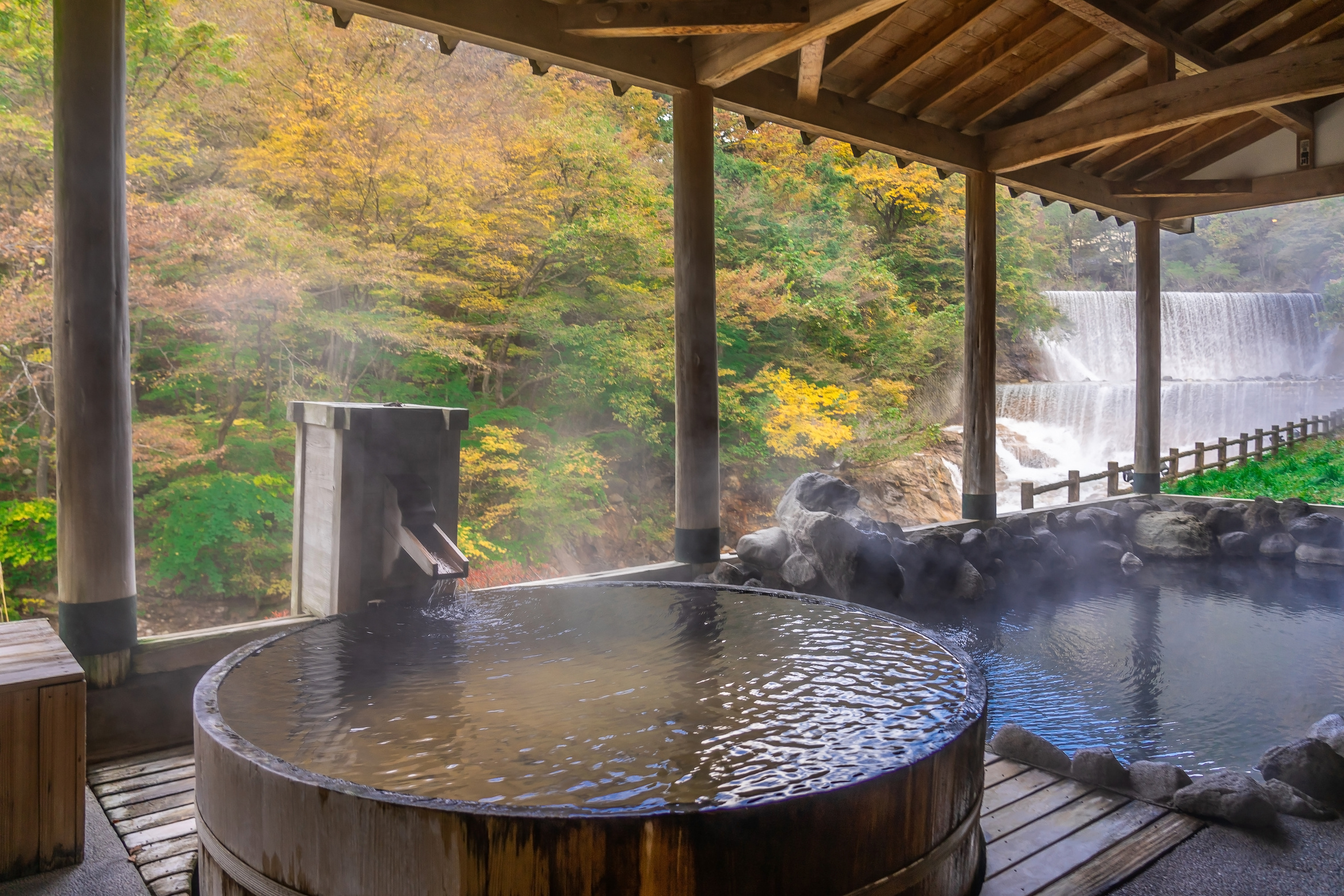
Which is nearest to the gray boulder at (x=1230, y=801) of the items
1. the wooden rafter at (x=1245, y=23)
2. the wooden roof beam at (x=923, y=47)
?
the wooden roof beam at (x=923, y=47)

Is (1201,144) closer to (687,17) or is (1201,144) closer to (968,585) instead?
(968,585)

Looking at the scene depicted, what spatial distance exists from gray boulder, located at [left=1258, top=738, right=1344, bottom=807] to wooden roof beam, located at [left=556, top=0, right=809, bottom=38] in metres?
3.17

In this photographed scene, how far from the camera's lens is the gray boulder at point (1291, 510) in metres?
6.53

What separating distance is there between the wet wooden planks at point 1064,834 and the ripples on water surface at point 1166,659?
0.69 m

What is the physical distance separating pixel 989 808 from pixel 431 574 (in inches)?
71.7

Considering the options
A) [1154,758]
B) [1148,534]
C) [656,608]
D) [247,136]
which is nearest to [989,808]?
[1154,758]

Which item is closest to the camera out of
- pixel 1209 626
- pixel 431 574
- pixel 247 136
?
pixel 431 574

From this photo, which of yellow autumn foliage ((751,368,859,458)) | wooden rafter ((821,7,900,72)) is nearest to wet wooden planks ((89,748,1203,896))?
wooden rafter ((821,7,900,72))

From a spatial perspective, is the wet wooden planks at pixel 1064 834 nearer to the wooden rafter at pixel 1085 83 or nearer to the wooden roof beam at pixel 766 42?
the wooden roof beam at pixel 766 42

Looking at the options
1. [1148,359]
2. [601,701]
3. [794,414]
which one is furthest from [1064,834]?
[794,414]

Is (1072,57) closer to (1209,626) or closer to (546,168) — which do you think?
(1209,626)

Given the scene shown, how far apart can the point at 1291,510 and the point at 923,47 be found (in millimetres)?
5029

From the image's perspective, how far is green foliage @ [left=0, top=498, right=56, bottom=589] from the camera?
5.52 meters

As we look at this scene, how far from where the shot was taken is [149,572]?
19.9 feet
